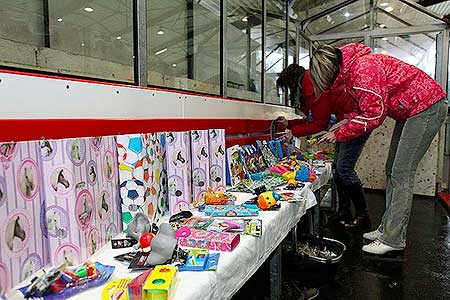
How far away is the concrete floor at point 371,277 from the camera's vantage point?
194 cm

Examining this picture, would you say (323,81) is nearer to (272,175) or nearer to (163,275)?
(272,175)

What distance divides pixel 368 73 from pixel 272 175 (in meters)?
0.78

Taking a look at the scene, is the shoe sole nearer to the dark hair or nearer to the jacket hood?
the jacket hood

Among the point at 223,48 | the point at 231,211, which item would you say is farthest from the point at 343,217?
the point at 231,211

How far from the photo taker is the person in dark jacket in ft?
9.07

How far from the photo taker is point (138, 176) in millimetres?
1099

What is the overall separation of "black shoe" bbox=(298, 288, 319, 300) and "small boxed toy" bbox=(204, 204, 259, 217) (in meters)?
0.77

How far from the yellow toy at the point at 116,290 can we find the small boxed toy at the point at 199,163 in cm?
73

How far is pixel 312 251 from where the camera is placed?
6.97ft

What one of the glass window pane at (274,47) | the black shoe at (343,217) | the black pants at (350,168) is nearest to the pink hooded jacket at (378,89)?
the black pants at (350,168)

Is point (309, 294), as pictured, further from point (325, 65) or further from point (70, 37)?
point (70, 37)

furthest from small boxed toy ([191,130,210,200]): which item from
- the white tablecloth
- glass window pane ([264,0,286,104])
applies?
glass window pane ([264,0,286,104])

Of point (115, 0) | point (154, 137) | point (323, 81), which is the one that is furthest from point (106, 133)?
point (323, 81)

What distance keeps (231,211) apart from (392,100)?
1460 millimetres
